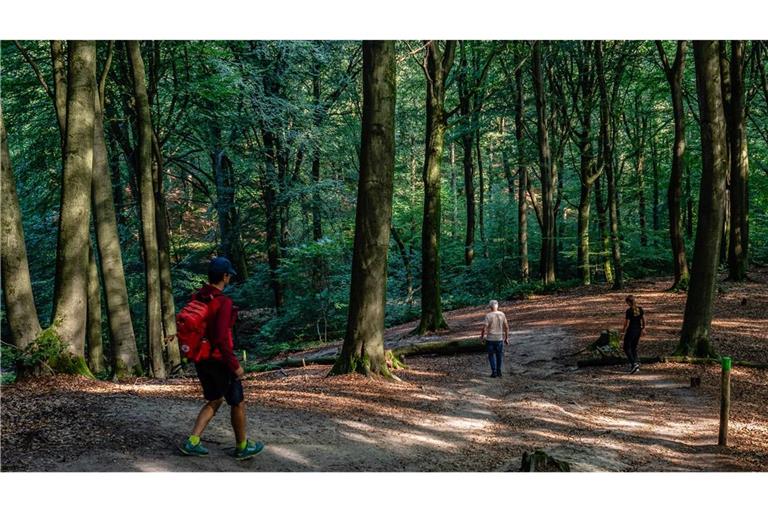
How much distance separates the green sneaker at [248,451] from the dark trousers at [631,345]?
896 cm

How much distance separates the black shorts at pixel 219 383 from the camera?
5.48 meters

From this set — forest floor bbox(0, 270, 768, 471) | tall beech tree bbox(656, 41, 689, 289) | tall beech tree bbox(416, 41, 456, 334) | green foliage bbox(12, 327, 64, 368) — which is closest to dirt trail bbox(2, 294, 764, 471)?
forest floor bbox(0, 270, 768, 471)

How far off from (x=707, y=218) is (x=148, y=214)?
1196cm

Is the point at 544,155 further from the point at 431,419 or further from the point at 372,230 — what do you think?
the point at 431,419

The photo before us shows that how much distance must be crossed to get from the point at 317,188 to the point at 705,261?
48.2 feet

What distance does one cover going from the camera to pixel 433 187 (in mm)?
17312

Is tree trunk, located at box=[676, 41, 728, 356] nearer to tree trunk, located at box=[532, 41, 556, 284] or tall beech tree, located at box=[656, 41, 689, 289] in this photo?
tall beech tree, located at box=[656, 41, 689, 289]

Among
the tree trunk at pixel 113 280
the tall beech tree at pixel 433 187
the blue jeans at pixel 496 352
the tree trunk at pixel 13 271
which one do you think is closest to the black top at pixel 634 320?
the blue jeans at pixel 496 352

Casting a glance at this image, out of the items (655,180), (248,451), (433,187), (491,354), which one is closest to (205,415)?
(248,451)

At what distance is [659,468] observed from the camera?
7.25 metres

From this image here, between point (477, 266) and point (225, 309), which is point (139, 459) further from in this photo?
point (477, 266)

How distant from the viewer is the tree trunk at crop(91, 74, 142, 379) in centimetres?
1229

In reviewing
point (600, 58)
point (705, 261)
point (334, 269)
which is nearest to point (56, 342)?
point (705, 261)

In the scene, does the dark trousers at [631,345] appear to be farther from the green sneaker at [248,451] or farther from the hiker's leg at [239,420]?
the hiker's leg at [239,420]
